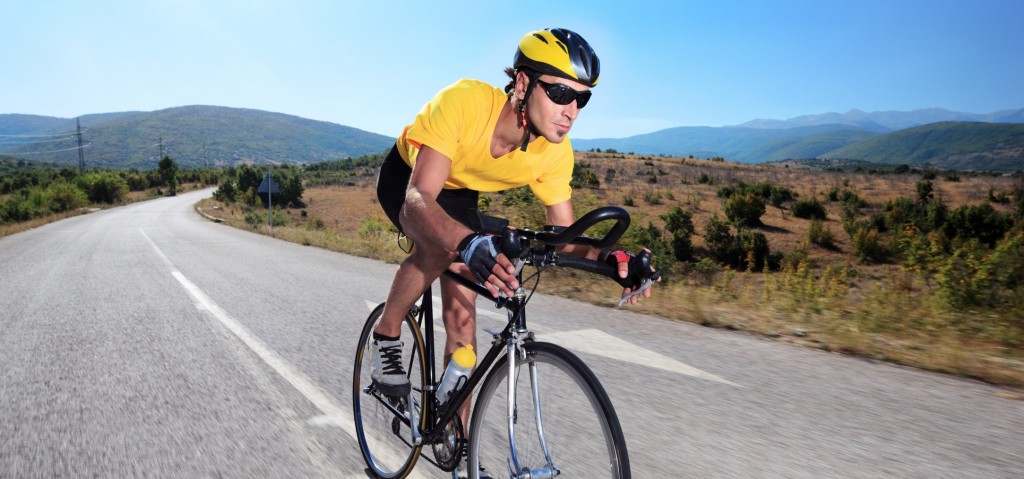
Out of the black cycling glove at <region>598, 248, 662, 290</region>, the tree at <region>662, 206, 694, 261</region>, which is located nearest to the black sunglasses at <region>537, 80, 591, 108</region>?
the black cycling glove at <region>598, 248, 662, 290</region>

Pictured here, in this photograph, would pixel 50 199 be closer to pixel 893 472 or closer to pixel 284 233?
pixel 284 233

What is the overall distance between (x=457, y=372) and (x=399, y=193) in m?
0.89

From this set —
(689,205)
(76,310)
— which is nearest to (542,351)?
(76,310)

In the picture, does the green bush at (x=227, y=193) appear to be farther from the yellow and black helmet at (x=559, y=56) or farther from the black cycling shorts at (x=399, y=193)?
the yellow and black helmet at (x=559, y=56)

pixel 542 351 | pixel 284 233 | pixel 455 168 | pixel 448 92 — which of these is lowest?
pixel 284 233

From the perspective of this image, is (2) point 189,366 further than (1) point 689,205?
No

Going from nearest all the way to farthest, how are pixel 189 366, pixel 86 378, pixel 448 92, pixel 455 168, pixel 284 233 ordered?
pixel 448 92 < pixel 455 168 < pixel 86 378 < pixel 189 366 < pixel 284 233

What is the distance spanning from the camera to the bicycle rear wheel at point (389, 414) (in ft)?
8.09

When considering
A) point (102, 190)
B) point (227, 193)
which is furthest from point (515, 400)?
point (102, 190)

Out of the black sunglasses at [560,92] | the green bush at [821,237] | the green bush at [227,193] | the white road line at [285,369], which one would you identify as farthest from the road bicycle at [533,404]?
the green bush at [227,193]

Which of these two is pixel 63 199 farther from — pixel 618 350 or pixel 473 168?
pixel 473 168

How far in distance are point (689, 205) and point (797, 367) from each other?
33.6 metres

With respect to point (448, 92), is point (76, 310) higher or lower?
lower

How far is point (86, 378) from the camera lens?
405 cm
